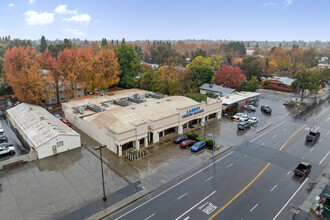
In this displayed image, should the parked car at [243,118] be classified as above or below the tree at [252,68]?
below

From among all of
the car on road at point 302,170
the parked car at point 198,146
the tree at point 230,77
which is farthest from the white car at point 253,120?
the tree at point 230,77

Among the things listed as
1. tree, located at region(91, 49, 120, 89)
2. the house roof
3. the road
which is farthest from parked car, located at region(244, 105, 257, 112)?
tree, located at region(91, 49, 120, 89)

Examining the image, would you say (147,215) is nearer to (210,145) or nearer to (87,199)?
(87,199)

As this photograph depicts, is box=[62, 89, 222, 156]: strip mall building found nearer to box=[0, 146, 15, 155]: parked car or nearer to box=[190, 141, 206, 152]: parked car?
box=[190, 141, 206, 152]: parked car

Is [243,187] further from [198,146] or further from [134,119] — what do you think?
[134,119]

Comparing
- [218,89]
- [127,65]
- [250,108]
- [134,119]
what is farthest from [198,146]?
[127,65]

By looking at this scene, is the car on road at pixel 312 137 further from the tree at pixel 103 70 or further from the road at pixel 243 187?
the tree at pixel 103 70
